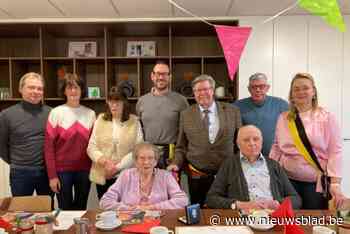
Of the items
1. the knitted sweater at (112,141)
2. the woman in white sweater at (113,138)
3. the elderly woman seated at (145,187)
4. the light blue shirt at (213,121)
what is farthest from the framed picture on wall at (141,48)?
the elderly woman seated at (145,187)

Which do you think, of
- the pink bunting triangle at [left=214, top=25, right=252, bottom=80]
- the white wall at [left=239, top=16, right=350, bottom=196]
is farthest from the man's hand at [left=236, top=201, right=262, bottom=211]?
the white wall at [left=239, top=16, right=350, bottom=196]

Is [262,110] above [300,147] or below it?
above

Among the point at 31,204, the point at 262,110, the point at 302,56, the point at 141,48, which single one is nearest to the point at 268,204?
the point at 262,110

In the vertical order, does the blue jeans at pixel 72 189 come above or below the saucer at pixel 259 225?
below

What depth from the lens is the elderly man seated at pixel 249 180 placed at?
200 cm

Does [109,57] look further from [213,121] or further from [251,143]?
[251,143]

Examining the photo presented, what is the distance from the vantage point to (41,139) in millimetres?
2633

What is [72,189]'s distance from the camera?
275 cm

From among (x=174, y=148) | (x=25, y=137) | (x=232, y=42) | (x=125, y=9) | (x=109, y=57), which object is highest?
(x=125, y=9)

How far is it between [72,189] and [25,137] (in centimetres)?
59

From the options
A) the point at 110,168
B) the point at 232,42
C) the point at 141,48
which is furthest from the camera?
the point at 141,48

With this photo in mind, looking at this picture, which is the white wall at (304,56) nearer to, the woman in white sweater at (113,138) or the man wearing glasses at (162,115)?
the man wearing glasses at (162,115)

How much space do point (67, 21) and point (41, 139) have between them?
1.66 m

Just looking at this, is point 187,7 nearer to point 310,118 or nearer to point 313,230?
point 310,118
